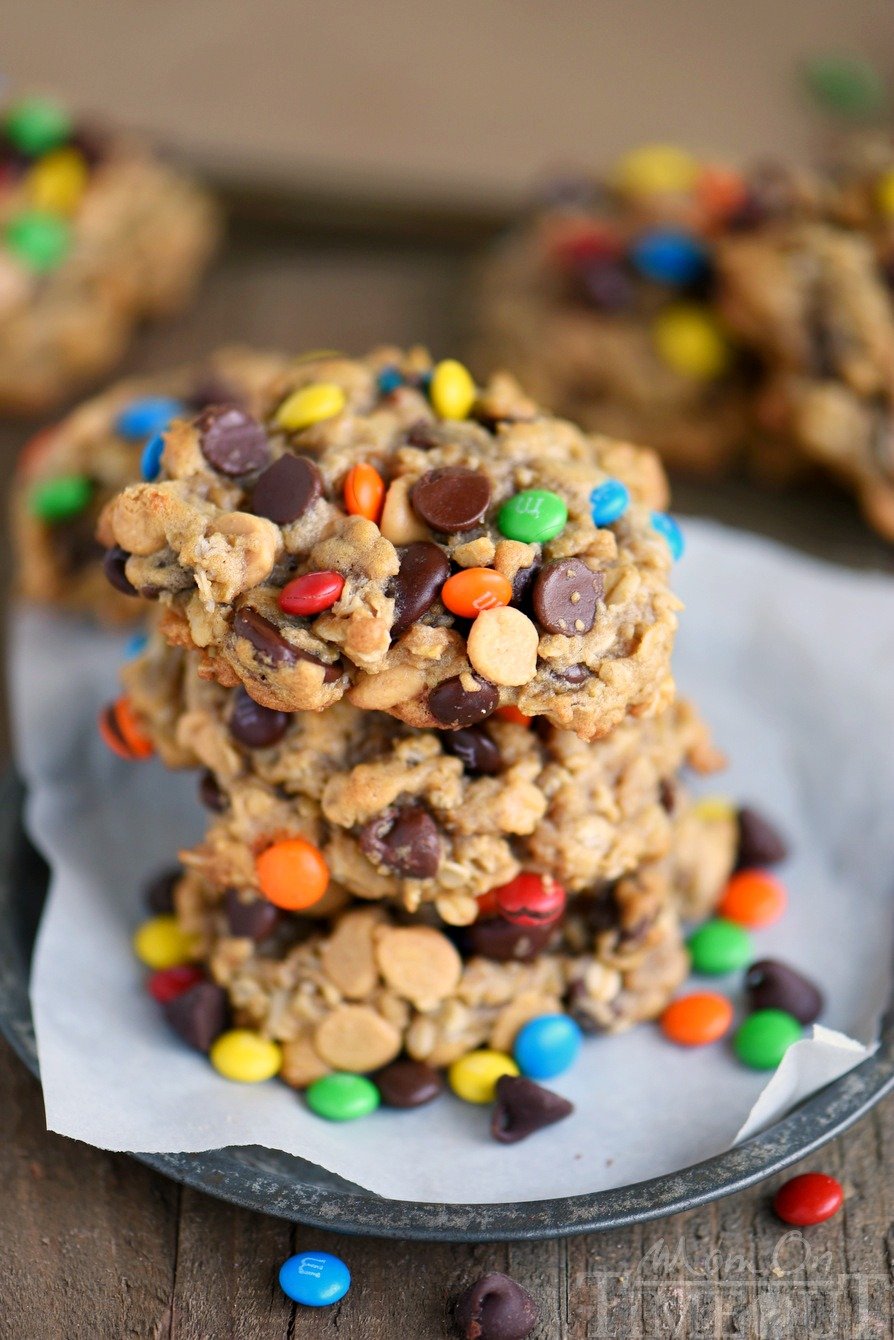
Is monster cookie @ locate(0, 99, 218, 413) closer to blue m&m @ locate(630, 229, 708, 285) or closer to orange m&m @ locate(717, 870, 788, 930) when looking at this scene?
blue m&m @ locate(630, 229, 708, 285)

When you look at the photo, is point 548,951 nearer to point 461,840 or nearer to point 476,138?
point 461,840

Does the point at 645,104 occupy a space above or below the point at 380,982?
above

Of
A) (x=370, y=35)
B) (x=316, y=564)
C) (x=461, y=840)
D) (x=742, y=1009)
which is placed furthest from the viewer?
(x=370, y=35)

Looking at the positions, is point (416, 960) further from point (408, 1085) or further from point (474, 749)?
point (474, 749)

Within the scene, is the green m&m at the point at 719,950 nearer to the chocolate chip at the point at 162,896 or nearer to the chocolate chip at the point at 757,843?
the chocolate chip at the point at 757,843

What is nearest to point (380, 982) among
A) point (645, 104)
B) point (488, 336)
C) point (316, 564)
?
point (316, 564)

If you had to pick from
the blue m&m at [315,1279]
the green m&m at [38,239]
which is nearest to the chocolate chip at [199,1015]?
the blue m&m at [315,1279]
